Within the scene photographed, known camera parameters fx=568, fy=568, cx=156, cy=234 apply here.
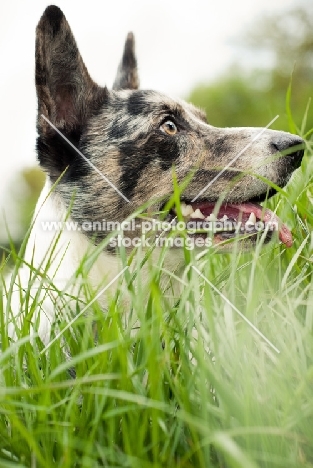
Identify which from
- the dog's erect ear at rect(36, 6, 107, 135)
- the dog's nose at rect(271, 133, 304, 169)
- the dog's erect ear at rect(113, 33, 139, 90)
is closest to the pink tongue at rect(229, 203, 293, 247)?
the dog's nose at rect(271, 133, 304, 169)

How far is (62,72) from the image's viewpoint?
3377 millimetres

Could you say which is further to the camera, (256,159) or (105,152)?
(105,152)

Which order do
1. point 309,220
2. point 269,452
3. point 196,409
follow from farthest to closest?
1. point 309,220
2. point 196,409
3. point 269,452

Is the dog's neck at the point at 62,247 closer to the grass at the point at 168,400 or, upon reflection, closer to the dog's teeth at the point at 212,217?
the dog's teeth at the point at 212,217

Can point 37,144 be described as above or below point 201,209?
above

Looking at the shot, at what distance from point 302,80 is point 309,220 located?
1587cm

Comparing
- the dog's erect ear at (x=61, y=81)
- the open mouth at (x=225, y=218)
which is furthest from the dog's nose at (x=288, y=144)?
the dog's erect ear at (x=61, y=81)

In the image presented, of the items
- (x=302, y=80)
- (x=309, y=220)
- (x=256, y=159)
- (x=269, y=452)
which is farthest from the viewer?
(x=302, y=80)

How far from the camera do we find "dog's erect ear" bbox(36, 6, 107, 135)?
317 centimetres

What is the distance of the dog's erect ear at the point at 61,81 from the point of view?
125 inches

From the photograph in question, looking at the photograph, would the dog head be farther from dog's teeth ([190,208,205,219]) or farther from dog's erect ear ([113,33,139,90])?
dog's erect ear ([113,33,139,90])

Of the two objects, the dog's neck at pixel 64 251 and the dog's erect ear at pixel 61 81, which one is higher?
the dog's erect ear at pixel 61 81

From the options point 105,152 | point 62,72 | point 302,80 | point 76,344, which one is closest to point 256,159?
point 105,152

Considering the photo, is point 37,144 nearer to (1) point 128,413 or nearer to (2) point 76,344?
(2) point 76,344
